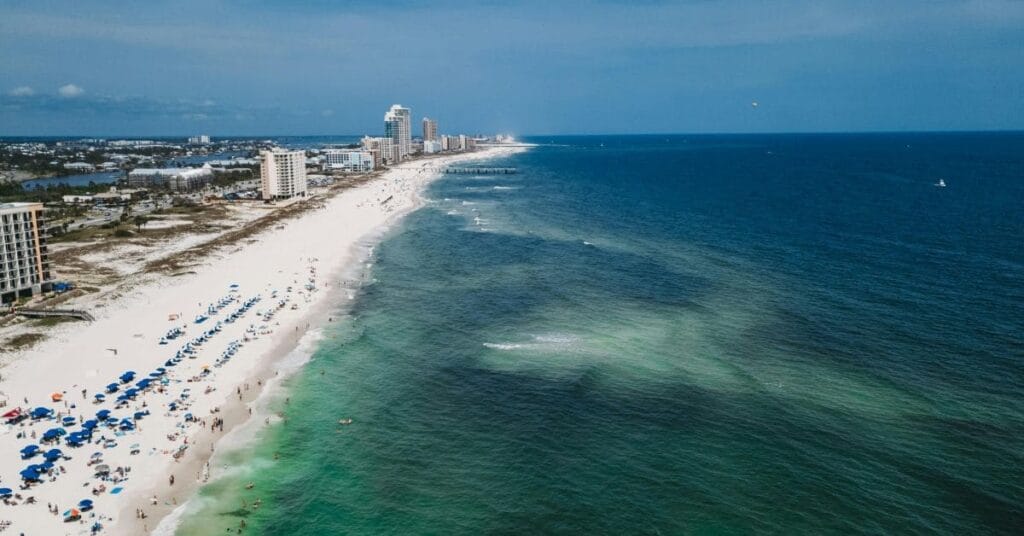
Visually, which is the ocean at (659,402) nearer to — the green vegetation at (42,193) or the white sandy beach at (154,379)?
the white sandy beach at (154,379)

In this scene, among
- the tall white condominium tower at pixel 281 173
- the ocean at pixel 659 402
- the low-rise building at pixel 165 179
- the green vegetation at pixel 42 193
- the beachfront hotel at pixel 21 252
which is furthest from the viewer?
the low-rise building at pixel 165 179

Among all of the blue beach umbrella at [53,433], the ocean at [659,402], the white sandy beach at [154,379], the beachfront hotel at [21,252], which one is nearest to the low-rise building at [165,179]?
the white sandy beach at [154,379]

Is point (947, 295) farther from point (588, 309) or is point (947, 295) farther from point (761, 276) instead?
point (588, 309)

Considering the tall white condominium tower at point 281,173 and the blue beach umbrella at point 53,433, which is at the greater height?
the tall white condominium tower at point 281,173

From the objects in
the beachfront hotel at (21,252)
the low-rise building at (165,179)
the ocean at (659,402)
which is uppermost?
the low-rise building at (165,179)

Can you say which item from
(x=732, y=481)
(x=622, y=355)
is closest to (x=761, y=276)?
(x=622, y=355)

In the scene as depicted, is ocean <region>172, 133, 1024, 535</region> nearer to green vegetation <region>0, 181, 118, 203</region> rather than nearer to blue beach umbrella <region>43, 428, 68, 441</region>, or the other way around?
blue beach umbrella <region>43, 428, 68, 441</region>

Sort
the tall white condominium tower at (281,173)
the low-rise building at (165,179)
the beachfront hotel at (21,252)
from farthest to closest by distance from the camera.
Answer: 1. the low-rise building at (165,179)
2. the tall white condominium tower at (281,173)
3. the beachfront hotel at (21,252)
